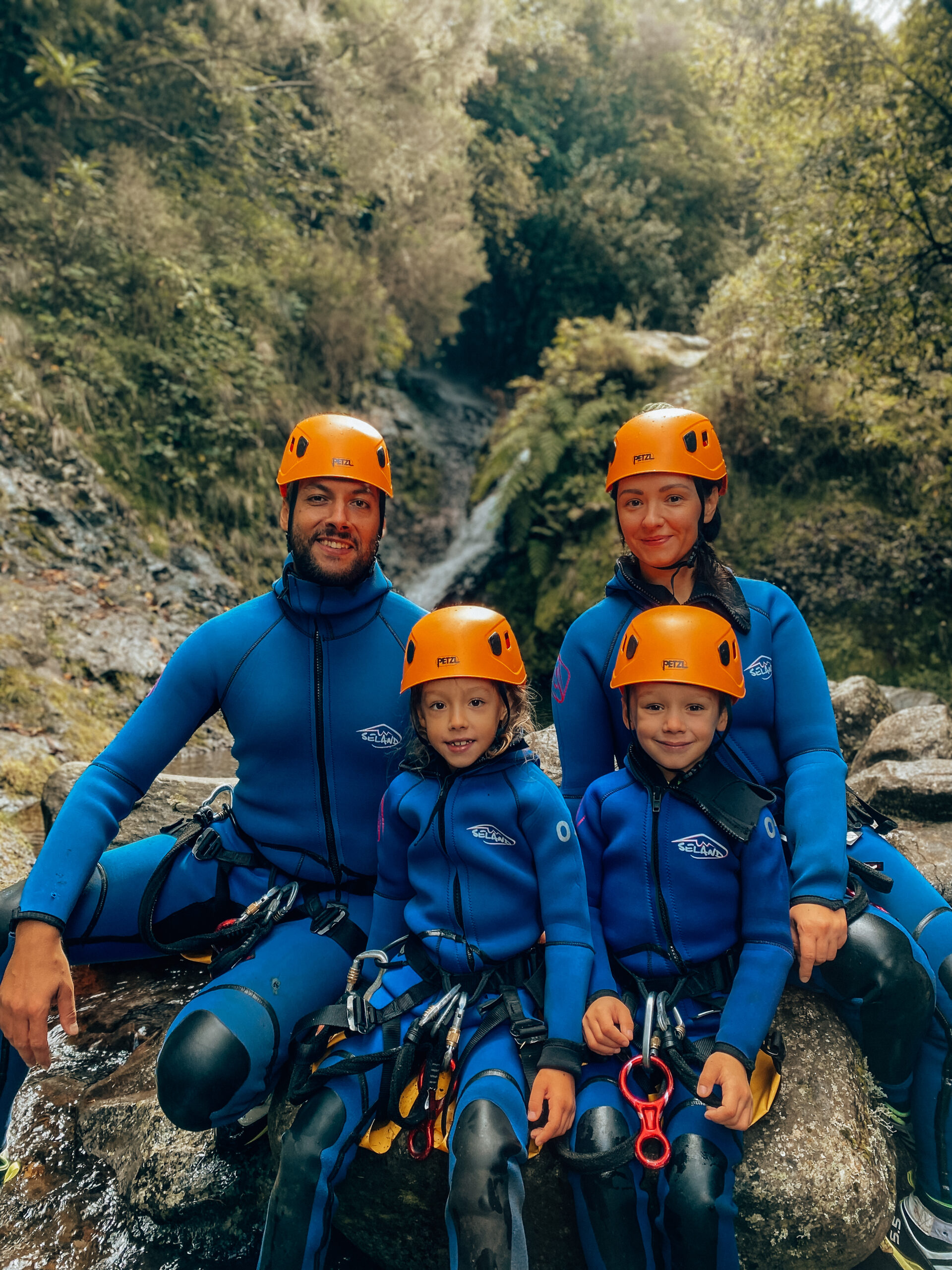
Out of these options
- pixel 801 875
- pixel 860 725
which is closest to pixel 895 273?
pixel 860 725

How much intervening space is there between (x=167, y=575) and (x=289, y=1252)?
729 centimetres

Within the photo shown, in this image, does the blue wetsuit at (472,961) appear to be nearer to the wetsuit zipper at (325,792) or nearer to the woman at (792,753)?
the wetsuit zipper at (325,792)

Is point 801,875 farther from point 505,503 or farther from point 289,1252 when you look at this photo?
point 505,503

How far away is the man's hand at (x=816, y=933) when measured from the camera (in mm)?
2250

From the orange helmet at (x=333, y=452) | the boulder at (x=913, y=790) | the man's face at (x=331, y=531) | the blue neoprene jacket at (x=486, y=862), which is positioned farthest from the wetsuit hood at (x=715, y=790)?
the boulder at (x=913, y=790)

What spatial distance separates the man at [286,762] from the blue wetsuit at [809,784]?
0.68 metres

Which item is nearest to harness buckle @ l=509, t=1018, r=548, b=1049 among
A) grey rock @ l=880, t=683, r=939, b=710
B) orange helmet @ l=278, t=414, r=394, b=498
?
orange helmet @ l=278, t=414, r=394, b=498

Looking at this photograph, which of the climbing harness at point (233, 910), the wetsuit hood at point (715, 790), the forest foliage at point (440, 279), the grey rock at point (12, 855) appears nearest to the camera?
the wetsuit hood at point (715, 790)

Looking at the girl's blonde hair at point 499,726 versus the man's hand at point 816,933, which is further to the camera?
the girl's blonde hair at point 499,726

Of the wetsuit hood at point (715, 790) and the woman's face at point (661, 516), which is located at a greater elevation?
the woman's face at point (661, 516)

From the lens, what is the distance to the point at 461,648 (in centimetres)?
243

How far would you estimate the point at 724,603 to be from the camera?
273cm

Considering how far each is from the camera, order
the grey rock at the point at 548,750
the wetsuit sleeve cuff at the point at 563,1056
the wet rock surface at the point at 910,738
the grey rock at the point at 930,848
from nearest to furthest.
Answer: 1. the wetsuit sleeve cuff at the point at 563,1056
2. the grey rock at the point at 930,848
3. the grey rock at the point at 548,750
4. the wet rock surface at the point at 910,738

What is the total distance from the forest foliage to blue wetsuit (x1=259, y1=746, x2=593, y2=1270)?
558 centimetres
